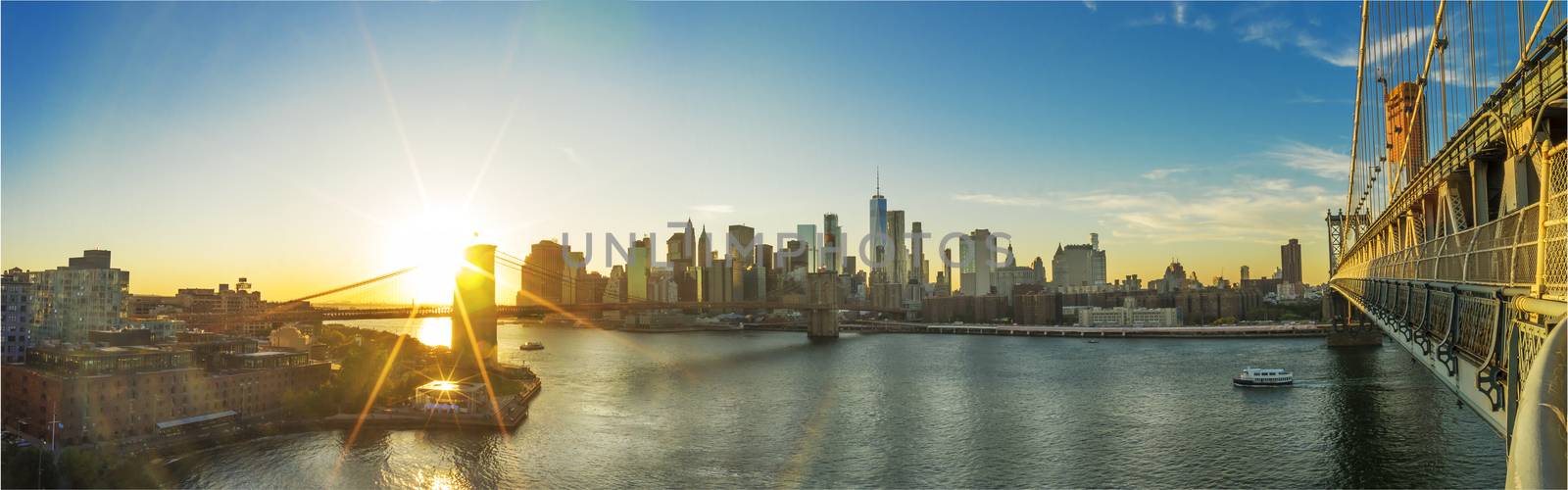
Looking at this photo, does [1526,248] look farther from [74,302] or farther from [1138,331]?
[1138,331]

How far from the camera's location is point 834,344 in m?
36.0

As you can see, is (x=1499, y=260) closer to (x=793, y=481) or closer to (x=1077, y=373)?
(x=793, y=481)

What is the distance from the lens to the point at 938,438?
1265 centimetres

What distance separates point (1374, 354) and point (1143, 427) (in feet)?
55.5

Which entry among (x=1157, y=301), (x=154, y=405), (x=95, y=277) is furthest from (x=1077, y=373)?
(x=1157, y=301)

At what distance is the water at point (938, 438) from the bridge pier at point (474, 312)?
76.4 inches

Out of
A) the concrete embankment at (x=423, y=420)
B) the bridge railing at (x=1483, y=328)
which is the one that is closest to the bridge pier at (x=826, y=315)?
the concrete embankment at (x=423, y=420)

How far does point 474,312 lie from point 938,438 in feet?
46.4

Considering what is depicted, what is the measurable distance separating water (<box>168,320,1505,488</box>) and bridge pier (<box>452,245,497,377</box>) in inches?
76.4

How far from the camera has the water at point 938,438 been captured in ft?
33.7

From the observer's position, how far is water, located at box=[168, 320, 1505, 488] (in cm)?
1027

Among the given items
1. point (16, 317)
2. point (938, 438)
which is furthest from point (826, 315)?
point (16, 317)

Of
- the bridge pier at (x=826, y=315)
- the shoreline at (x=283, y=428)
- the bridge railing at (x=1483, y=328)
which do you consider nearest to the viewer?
the bridge railing at (x=1483, y=328)

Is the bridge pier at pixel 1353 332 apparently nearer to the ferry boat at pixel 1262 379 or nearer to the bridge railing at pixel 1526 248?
the ferry boat at pixel 1262 379
